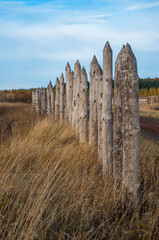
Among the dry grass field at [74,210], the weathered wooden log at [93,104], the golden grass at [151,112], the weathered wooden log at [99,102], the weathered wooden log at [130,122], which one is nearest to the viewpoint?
the dry grass field at [74,210]

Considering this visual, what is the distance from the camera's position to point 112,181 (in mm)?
3621

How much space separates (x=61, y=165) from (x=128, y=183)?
1.58 meters

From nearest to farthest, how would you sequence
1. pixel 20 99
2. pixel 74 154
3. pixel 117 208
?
1. pixel 117 208
2. pixel 74 154
3. pixel 20 99

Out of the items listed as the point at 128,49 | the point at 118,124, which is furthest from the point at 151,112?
the point at 128,49

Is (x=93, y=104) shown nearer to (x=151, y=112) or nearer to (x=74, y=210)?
(x=74, y=210)

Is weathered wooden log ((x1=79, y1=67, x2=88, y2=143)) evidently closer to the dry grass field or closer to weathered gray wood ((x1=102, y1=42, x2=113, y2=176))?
the dry grass field

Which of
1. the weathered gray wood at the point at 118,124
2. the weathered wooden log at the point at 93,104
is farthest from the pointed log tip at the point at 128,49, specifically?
the weathered wooden log at the point at 93,104

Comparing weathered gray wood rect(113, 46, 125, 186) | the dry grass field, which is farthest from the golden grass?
weathered gray wood rect(113, 46, 125, 186)

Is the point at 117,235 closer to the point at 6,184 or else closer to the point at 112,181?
the point at 112,181

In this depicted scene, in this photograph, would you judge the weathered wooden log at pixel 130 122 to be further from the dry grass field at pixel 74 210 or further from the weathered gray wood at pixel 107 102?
the weathered gray wood at pixel 107 102

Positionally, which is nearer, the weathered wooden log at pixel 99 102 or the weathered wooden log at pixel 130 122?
the weathered wooden log at pixel 130 122

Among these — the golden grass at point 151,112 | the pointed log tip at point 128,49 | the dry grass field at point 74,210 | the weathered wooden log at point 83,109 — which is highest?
the pointed log tip at point 128,49

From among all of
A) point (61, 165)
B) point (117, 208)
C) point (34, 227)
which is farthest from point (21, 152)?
point (34, 227)

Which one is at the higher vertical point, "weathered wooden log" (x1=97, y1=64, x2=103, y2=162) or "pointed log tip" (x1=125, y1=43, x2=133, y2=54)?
"pointed log tip" (x1=125, y1=43, x2=133, y2=54)
